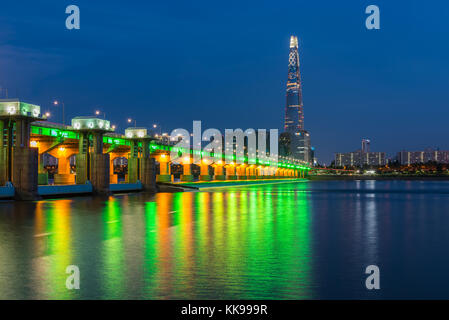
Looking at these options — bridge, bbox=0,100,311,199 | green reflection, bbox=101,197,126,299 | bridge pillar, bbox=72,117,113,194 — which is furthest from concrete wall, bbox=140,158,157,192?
green reflection, bbox=101,197,126,299

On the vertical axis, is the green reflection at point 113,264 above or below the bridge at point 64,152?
below

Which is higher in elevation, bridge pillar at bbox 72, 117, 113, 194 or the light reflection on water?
bridge pillar at bbox 72, 117, 113, 194

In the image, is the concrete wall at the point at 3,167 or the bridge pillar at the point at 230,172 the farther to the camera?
the bridge pillar at the point at 230,172

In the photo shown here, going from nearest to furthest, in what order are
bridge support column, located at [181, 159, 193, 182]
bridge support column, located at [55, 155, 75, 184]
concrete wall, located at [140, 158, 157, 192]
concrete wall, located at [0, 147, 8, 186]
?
A: concrete wall, located at [0, 147, 8, 186] < concrete wall, located at [140, 158, 157, 192] < bridge support column, located at [55, 155, 75, 184] < bridge support column, located at [181, 159, 193, 182]

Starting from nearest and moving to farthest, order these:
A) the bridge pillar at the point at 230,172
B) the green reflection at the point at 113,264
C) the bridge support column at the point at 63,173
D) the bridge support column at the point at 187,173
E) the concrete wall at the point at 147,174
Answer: the green reflection at the point at 113,264 < the concrete wall at the point at 147,174 < the bridge support column at the point at 63,173 < the bridge support column at the point at 187,173 < the bridge pillar at the point at 230,172

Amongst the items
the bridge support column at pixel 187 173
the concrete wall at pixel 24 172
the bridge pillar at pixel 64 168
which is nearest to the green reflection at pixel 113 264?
the concrete wall at pixel 24 172

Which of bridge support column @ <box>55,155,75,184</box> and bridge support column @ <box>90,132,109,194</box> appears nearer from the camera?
bridge support column @ <box>90,132,109,194</box>

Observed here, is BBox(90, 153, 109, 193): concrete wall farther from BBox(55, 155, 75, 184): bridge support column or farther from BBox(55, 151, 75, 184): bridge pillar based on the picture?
BBox(55, 151, 75, 184): bridge pillar

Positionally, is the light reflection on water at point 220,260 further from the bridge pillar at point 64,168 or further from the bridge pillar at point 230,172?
the bridge pillar at point 230,172

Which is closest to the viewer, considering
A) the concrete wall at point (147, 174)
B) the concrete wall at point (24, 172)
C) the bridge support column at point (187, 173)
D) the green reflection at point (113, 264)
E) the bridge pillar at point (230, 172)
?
the green reflection at point (113, 264)

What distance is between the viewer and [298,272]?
11.2 m

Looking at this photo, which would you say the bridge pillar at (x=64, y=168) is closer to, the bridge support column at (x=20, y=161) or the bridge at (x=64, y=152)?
the bridge at (x=64, y=152)

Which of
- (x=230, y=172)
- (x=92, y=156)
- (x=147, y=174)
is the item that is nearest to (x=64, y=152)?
(x=147, y=174)
